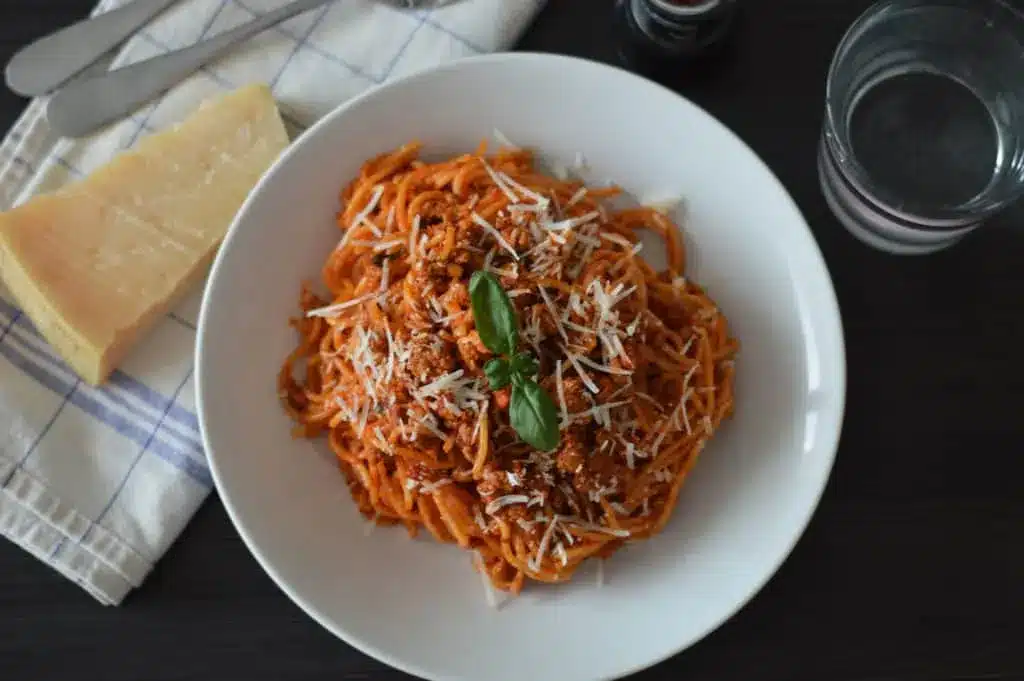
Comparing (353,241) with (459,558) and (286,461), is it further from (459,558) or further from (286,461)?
(459,558)

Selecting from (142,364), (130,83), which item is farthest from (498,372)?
(130,83)

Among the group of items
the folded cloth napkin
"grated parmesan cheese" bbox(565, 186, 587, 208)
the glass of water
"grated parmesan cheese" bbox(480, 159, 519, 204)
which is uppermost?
the glass of water

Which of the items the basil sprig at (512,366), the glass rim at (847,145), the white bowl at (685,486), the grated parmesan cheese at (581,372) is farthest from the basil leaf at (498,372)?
the glass rim at (847,145)

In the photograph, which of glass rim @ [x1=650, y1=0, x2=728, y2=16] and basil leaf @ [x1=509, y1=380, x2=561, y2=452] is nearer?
basil leaf @ [x1=509, y1=380, x2=561, y2=452]

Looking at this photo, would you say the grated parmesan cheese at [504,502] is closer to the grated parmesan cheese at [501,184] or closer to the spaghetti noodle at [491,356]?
the spaghetti noodle at [491,356]

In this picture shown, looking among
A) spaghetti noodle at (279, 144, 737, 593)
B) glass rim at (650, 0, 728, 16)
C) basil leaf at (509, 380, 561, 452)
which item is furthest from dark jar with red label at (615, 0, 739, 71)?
basil leaf at (509, 380, 561, 452)

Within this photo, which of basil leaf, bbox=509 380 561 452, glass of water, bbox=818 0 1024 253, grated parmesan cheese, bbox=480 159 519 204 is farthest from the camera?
glass of water, bbox=818 0 1024 253

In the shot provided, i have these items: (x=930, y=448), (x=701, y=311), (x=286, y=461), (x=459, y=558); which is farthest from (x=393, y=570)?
(x=930, y=448)

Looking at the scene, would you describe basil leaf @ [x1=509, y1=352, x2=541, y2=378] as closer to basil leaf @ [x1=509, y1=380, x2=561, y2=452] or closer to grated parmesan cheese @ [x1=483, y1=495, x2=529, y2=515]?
basil leaf @ [x1=509, y1=380, x2=561, y2=452]
